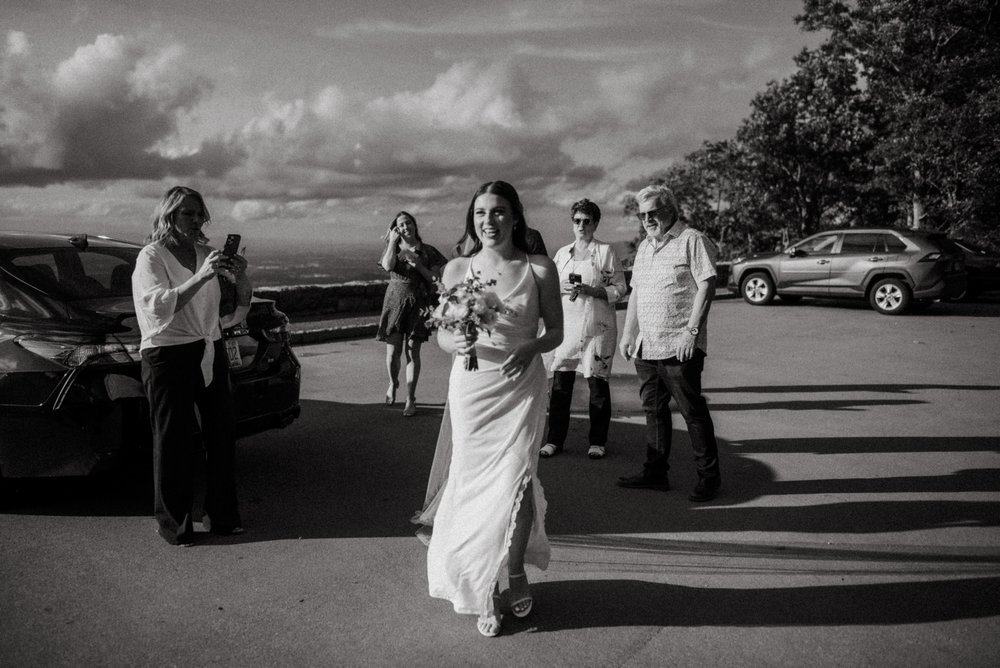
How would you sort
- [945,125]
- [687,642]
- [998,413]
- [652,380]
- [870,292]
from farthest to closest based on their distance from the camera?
[945,125]
[870,292]
[998,413]
[652,380]
[687,642]

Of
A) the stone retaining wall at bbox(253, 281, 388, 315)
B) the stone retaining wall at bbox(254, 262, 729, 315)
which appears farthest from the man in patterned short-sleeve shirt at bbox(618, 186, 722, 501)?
the stone retaining wall at bbox(253, 281, 388, 315)

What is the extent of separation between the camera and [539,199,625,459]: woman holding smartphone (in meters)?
5.95

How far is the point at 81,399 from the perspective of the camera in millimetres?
4203

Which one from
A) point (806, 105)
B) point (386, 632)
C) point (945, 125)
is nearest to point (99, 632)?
point (386, 632)

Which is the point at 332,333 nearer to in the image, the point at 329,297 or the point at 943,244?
the point at 329,297

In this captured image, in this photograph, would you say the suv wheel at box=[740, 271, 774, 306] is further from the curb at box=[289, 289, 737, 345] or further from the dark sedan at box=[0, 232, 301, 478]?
the dark sedan at box=[0, 232, 301, 478]

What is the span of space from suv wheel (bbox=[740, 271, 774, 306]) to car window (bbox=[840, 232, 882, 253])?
1.79 m

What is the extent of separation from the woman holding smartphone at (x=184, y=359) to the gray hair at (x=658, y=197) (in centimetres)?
248

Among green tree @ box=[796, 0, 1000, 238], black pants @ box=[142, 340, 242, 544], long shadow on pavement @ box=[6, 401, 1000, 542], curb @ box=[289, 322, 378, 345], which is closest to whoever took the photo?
black pants @ box=[142, 340, 242, 544]

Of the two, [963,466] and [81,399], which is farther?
[963,466]

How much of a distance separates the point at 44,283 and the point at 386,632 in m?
2.99

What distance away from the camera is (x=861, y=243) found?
16.8 meters

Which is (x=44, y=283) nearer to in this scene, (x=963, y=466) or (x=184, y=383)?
(x=184, y=383)

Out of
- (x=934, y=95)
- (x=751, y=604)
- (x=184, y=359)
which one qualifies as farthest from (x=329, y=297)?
(x=934, y=95)
